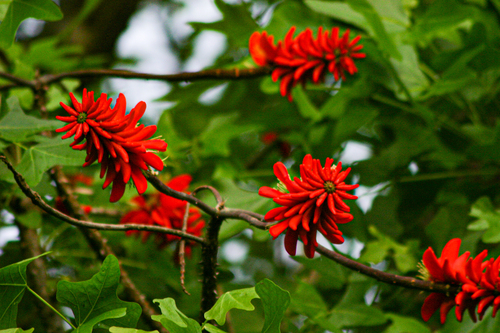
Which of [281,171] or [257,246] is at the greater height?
[281,171]

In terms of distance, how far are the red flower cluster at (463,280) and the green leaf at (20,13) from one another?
0.69 meters

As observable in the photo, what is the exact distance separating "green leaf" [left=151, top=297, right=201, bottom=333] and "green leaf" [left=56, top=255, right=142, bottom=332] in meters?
0.05

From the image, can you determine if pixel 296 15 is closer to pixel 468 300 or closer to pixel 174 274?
pixel 174 274

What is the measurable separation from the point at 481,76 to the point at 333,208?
80 centimetres

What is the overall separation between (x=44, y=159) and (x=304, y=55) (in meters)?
0.45

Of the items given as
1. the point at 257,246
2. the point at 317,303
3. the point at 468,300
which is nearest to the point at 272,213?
the point at 468,300

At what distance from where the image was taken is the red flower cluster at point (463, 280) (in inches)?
18.8

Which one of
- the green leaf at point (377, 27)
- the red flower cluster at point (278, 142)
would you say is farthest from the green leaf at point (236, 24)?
the red flower cluster at point (278, 142)

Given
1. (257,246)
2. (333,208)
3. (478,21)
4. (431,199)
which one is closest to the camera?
(333,208)

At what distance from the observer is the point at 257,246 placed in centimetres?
200

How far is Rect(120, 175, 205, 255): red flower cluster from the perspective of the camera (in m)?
0.84

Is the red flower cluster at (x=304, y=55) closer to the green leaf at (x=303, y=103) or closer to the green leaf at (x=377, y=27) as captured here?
the green leaf at (x=377, y=27)

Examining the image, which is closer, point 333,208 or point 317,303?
point 333,208

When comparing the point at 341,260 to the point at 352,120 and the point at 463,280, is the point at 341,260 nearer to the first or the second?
the point at 463,280
